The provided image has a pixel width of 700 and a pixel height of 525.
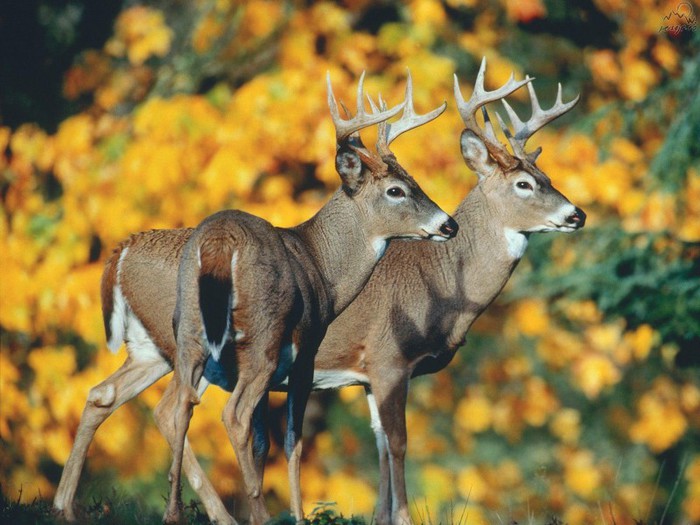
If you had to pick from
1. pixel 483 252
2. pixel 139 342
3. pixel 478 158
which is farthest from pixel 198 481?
pixel 478 158

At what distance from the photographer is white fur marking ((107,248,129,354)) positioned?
6520 millimetres

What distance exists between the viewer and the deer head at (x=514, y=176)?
7.28 meters

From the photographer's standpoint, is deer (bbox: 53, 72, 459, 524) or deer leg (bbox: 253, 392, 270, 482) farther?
deer leg (bbox: 253, 392, 270, 482)

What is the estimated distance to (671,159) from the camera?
359 inches

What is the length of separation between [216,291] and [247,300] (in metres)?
0.14

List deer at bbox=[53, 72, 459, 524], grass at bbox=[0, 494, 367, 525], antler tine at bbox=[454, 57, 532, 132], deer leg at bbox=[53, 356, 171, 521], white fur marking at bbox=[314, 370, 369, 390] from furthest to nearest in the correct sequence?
1. antler tine at bbox=[454, 57, 532, 132]
2. white fur marking at bbox=[314, 370, 369, 390]
3. deer leg at bbox=[53, 356, 171, 521]
4. deer at bbox=[53, 72, 459, 524]
5. grass at bbox=[0, 494, 367, 525]

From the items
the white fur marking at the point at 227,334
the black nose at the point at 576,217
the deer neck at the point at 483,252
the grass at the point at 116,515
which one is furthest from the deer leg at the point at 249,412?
the black nose at the point at 576,217

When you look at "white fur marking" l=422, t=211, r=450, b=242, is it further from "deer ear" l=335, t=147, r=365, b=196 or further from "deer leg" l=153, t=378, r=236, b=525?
"deer leg" l=153, t=378, r=236, b=525

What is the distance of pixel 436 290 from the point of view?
727cm

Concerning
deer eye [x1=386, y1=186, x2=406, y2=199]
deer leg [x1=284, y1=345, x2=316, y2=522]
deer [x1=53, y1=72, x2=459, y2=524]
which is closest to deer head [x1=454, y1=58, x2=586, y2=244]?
deer [x1=53, y1=72, x2=459, y2=524]

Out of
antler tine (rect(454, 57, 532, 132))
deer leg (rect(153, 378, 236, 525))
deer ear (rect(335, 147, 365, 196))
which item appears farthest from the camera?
antler tine (rect(454, 57, 532, 132))

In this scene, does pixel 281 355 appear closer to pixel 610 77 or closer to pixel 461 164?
pixel 461 164

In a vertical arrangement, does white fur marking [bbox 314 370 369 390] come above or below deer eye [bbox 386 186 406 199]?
below

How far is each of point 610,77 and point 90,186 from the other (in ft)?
15.5
